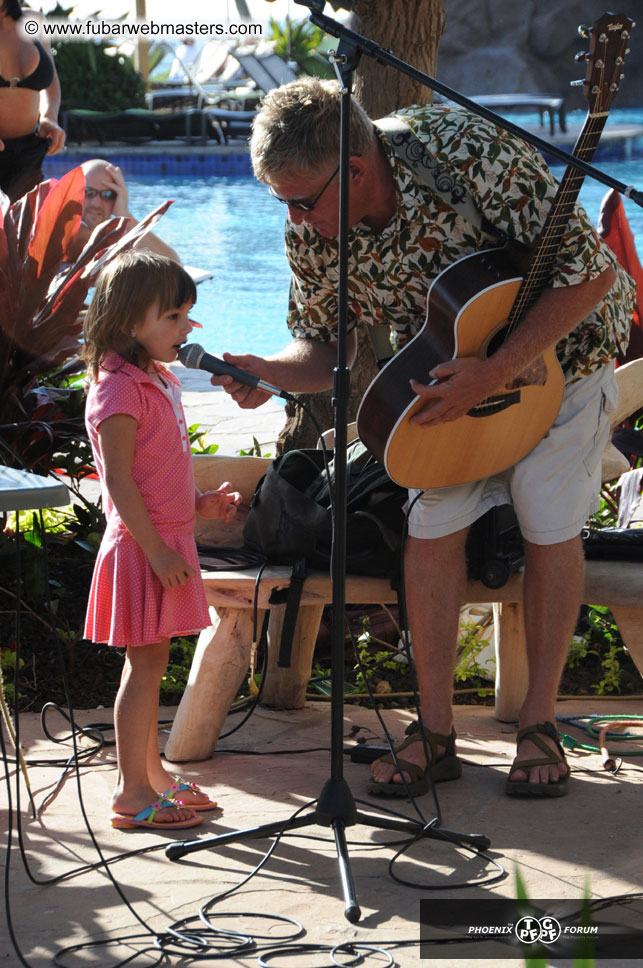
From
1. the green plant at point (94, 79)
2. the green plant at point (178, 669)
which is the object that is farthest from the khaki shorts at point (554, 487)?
the green plant at point (94, 79)

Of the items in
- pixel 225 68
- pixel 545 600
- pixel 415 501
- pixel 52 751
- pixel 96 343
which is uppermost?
pixel 225 68

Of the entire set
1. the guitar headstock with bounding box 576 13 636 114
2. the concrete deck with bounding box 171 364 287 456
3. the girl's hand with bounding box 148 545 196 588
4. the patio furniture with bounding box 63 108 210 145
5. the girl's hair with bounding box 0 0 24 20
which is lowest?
the concrete deck with bounding box 171 364 287 456

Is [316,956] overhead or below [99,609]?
below

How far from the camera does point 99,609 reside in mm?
2428

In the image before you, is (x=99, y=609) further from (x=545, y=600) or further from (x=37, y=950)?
(x=545, y=600)

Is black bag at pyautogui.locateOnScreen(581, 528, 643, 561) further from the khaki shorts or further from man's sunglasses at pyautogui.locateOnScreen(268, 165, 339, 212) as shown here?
man's sunglasses at pyautogui.locateOnScreen(268, 165, 339, 212)

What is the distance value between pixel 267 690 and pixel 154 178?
64.3 ft

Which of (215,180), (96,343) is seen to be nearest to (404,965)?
(96,343)

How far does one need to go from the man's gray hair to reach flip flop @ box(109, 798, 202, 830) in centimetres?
134

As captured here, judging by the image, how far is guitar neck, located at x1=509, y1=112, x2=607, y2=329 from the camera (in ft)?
7.49

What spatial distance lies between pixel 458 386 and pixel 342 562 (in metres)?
0.55

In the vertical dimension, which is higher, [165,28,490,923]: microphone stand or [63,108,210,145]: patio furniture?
[63,108,210,145]: patio furniture

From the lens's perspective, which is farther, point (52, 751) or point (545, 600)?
point (52, 751)

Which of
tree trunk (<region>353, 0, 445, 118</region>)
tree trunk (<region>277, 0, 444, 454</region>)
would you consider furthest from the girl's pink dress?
tree trunk (<region>353, 0, 445, 118</region>)
